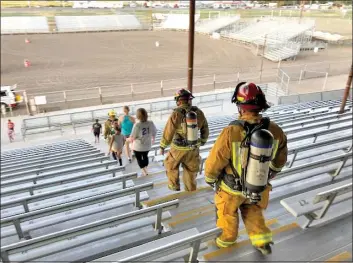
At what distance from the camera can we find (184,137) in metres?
4.36

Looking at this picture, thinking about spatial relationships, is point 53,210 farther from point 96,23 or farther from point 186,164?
point 96,23

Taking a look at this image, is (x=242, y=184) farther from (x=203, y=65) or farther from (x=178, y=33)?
(x=178, y=33)

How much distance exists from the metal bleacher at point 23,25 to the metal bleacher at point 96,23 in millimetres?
2292

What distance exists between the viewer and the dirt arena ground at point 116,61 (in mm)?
22406

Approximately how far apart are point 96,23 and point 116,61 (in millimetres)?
23561

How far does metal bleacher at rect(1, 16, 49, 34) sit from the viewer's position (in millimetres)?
42562

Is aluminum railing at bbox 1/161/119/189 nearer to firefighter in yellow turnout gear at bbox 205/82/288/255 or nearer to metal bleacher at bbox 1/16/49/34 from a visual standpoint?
firefighter in yellow turnout gear at bbox 205/82/288/255

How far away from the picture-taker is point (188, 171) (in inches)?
180

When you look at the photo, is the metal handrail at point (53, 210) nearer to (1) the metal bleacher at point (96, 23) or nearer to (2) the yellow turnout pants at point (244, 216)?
(2) the yellow turnout pants at point (244, 216)

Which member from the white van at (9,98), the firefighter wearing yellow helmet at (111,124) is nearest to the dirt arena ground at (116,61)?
the white van at (9,98)

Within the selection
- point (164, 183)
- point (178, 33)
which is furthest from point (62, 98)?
point (178, 33)

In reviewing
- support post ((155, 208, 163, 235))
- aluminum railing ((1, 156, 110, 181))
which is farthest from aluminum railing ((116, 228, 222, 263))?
aluminum railing ((1, 156, 110, 181))

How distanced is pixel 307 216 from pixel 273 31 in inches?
1580

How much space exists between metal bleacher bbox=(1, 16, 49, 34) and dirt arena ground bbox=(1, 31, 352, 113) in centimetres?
330
